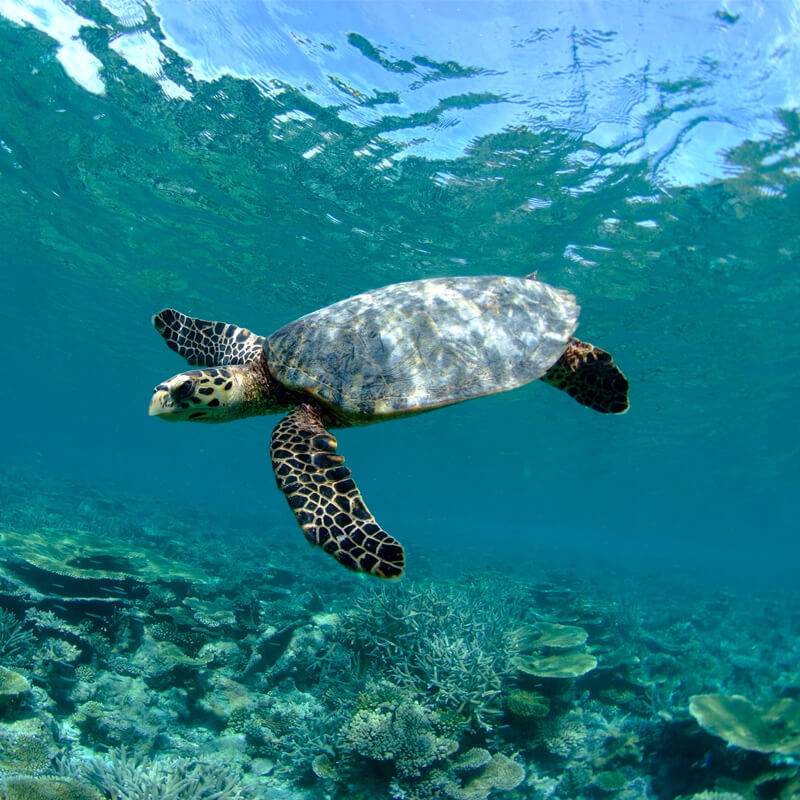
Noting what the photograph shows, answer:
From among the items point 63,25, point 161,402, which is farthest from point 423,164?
point 161,402

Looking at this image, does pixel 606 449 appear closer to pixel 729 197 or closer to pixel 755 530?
pixel 729 197

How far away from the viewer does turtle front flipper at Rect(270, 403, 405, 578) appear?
9.78ft

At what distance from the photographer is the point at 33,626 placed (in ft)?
18.5

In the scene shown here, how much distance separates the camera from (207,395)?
3.97m

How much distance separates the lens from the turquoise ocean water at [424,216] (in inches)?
222

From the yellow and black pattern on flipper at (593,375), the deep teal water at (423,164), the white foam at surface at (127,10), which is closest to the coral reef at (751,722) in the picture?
the yellow and black pattern on flipper at (593,375)

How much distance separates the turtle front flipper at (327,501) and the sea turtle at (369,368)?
0.04ft

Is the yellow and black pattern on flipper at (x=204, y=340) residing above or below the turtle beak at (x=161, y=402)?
above

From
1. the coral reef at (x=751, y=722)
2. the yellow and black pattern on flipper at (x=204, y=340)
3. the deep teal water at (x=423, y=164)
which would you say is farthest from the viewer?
the deep teal water at (x=423, y=164)

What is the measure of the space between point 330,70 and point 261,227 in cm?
695

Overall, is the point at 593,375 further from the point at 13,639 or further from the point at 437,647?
the point at 13,639

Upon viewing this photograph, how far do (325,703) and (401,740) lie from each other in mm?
1486

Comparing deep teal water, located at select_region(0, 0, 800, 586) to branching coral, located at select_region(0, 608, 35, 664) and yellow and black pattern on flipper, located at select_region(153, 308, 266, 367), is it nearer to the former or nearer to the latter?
yellow and black pattern on flipper, located at select_region(153, 308, 266, 367)

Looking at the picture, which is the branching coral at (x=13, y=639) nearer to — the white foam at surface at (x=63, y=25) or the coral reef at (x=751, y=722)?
the coral reef at (x=751, y=722)
